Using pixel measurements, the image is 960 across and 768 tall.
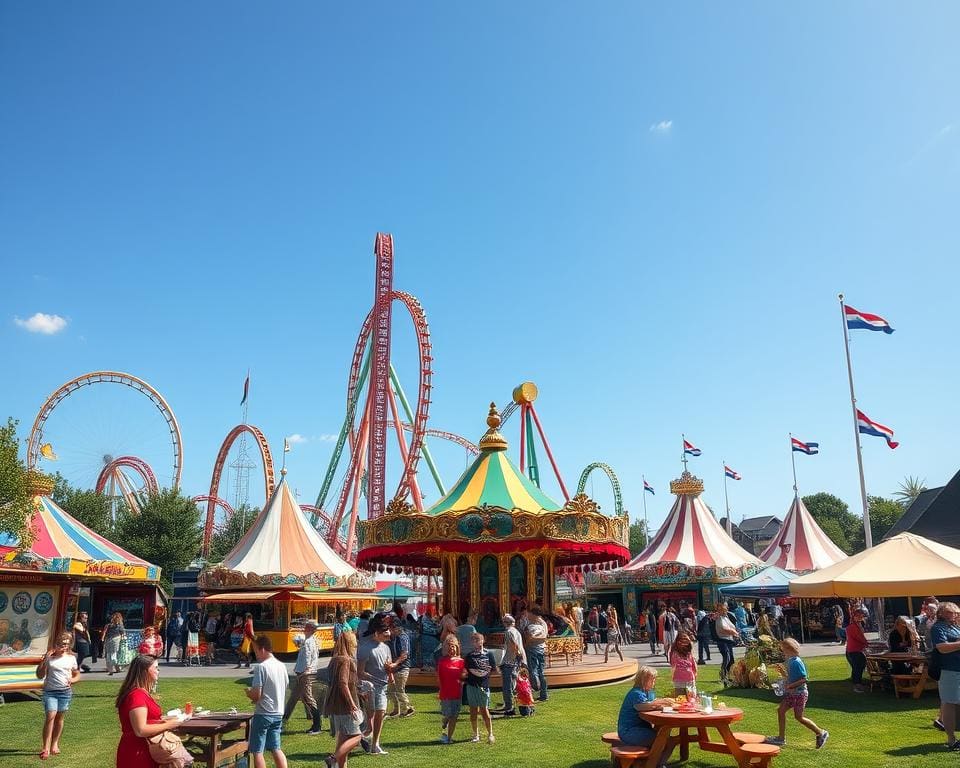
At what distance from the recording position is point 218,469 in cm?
4159

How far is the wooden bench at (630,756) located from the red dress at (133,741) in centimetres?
360

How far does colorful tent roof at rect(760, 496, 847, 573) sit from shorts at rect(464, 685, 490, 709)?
2133cm

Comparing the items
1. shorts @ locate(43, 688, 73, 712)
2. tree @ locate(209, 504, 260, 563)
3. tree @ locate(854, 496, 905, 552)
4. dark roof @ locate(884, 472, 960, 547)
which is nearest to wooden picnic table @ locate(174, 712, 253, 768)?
shorts @ locate(43, 688, 73, 712)

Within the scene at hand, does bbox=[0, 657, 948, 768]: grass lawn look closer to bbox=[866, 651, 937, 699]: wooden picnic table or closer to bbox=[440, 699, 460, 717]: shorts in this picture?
bbox=[866, 651, 937, 699]: wooden picnic table

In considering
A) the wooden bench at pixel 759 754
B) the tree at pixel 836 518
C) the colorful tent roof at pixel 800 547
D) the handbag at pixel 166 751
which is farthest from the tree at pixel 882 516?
the handbag at pixel 166 751

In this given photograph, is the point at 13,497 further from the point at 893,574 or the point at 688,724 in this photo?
the point at 893,574

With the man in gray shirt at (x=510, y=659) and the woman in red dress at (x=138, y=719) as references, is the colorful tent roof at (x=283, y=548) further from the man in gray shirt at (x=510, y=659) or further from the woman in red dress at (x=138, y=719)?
the woman in red dress at (x=138, y=719)

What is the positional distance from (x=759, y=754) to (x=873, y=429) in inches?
645

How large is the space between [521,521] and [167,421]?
26822mm

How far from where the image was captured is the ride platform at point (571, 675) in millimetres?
12812

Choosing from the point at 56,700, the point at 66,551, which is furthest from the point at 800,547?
the point at 56,700

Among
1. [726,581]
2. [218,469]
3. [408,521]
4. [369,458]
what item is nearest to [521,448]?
[369,458]

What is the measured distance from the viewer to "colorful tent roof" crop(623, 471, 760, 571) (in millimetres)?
26969

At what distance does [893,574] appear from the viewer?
448 inches
